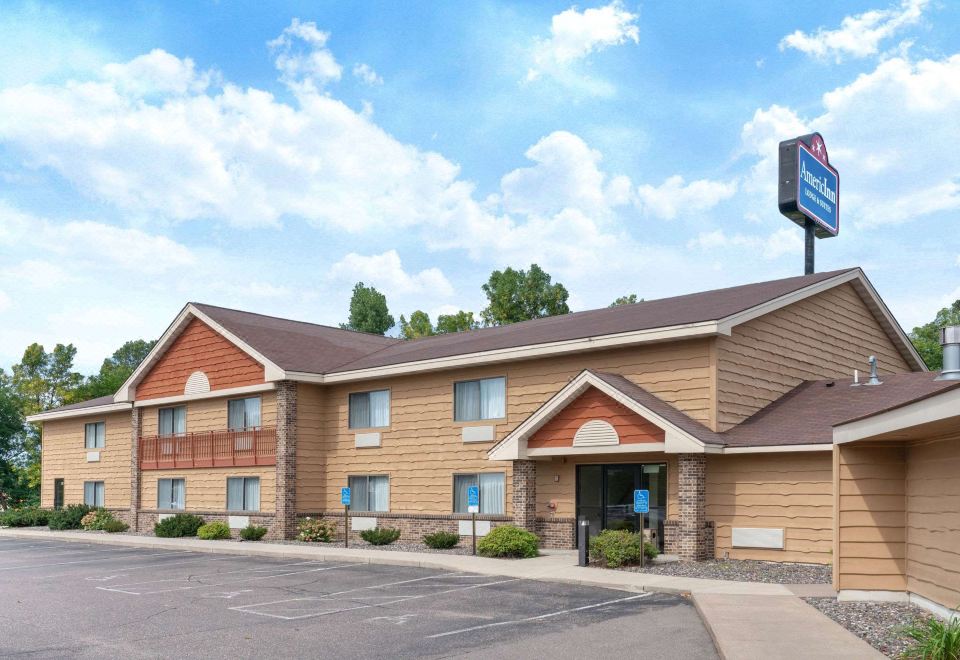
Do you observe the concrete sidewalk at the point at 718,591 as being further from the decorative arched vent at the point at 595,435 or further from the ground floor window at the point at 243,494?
the decorative arched vent at the point at 595,435

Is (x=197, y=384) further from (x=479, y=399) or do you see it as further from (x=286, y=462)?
(x=479, y=399)

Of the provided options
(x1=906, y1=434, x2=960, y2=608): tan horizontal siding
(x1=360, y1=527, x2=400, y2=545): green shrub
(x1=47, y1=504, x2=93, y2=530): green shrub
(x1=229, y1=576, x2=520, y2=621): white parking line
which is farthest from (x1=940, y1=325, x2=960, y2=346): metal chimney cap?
(x1=47, y1=504, x2=93, y2=530): green shrub

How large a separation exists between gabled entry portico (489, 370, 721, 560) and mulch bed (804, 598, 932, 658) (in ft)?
19.2

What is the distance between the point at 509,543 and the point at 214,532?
12.9 meters

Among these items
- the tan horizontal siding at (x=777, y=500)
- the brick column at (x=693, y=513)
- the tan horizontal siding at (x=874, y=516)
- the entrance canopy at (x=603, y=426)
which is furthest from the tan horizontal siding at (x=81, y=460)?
the tan horizontal siding at (x=874, y=516)

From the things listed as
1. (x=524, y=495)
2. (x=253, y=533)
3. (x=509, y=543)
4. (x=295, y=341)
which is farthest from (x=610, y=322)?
(x=253, y=533)

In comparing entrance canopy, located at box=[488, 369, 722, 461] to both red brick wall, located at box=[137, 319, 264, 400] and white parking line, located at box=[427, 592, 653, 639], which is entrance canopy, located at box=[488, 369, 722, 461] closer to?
white parking line, located at box=[427, 592, 653, 639]

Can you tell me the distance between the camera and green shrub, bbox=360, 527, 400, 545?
1045 inches

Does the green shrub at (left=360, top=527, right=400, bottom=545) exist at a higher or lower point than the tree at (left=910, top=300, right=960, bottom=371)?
lower

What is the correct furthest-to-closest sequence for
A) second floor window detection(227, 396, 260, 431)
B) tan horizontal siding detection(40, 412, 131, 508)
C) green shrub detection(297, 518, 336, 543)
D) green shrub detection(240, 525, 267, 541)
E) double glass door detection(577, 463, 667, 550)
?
1. tan horizontal siding detection(40, 412, 131, 508)
2. second floor window detection(227, 396, 260, 431)
3. green shrub detection(240, 525, 267, 541)
4. green shrub detection(297, 518, 336, 543)
5. double glass door detection(577, 463, 667, 550)

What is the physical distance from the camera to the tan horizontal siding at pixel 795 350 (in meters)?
22.0

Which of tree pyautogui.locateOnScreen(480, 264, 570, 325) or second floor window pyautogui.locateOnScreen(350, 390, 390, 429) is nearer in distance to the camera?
second floor window pyautogui.locateOnScreen(350, 390, 390, 429)

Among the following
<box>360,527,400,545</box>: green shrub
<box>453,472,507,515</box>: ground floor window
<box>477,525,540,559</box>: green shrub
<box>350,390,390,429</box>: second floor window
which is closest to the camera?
<box>477,525,540,559</box>: green shrub

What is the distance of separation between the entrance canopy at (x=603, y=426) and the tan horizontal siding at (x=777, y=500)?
98cm
